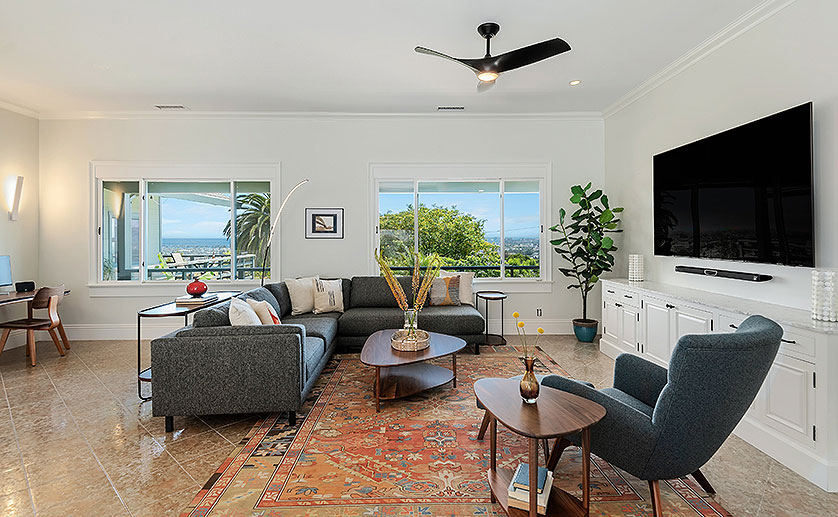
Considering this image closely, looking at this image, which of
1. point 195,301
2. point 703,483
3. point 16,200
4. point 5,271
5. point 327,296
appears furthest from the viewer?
point 16,200

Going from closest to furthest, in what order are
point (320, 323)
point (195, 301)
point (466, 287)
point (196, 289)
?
point (195, 301) < point (196, 289) < point (320, 323) < point (466, 287)

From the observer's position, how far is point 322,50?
12.5 ft

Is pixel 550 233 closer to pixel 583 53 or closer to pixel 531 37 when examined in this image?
pixel 583 53

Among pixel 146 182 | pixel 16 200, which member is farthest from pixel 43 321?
pixel 146 182

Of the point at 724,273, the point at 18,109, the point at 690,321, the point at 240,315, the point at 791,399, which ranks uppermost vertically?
the point at 18,109

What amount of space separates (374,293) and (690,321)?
337cm

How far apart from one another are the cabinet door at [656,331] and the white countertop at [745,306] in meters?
0.12

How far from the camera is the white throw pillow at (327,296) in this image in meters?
5.11

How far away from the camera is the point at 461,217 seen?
5.96m

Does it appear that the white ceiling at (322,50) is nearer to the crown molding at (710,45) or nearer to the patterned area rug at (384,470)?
the crown molding at (710,45)

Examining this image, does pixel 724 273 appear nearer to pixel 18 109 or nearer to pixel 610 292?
pixel 610 292

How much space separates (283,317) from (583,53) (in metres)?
4.04

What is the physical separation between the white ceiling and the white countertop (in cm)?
212

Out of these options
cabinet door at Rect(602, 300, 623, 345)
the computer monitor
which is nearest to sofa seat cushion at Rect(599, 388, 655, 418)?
cabinet door at Rect(602, 300, 623, 345)
